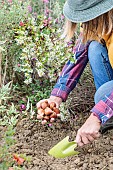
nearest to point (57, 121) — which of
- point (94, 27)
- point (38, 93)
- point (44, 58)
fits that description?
point (38, 93)

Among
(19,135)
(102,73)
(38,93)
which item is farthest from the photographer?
(38,93)

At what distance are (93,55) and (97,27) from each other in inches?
16.7

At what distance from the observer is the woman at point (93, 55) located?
2.08 m

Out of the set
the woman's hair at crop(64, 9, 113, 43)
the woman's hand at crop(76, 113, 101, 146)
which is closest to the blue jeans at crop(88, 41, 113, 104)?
the woman's hair at crop(64, 9, 113, 43)

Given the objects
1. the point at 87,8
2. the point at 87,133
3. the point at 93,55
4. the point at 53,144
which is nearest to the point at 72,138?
the point at 53,144

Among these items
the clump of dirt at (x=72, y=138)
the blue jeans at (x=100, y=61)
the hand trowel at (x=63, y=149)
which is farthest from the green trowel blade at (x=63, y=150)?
the blue jeans at (x=100, y=61)

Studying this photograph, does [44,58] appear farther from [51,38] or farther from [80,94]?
[80,94]

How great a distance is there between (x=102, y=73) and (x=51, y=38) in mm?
438

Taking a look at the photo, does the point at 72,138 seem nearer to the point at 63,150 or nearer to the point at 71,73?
the point at 71,73

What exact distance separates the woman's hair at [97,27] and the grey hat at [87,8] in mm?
63

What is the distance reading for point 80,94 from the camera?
3.07 metres

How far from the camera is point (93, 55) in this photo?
8.58ft

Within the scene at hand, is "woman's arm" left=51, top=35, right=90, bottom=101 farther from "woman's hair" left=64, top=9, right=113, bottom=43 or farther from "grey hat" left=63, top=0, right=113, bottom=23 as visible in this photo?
"grey hat" left=63, top=0, right=113, bottom=23

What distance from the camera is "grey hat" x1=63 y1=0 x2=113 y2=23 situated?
2.08 meters
